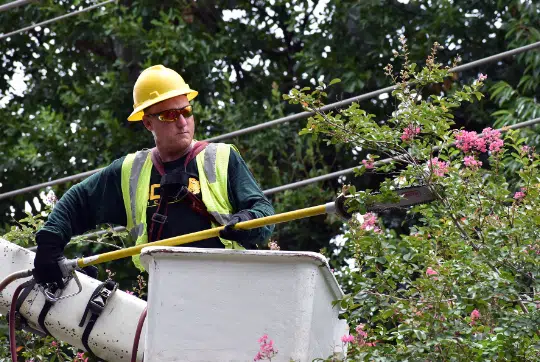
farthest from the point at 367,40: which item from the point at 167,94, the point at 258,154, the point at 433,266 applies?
the point at 433,266

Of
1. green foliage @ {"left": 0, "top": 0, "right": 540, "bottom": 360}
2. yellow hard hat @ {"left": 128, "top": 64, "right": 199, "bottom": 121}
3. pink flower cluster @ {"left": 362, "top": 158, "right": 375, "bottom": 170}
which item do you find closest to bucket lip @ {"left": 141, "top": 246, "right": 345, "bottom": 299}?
pink flower cluster @ {"left": 362, "top": 158, "right": 375, "bottom": 170}

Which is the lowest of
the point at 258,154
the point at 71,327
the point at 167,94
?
the point at 258,154

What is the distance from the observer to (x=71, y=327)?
6.32 metres

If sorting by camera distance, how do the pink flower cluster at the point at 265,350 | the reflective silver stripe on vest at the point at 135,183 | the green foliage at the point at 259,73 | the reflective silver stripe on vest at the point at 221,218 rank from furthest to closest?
the green foliage at the point at 259,73
the reflective silver stripe on vest at the point at 135,183
the reflective silver stripe on vest at the point at 221,218
the pink flower cluster at the point at 265,350

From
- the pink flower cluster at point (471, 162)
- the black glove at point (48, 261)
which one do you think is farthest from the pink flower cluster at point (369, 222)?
the black glove at point (48, 261)

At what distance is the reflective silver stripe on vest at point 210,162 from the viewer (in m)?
6.15

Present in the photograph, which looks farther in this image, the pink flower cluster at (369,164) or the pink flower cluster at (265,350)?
the pink flower cluster at (369,164)

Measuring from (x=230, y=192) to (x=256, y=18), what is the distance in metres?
8.44

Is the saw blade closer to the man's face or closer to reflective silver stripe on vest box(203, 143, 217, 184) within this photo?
reflective silver stripe on vest box(203, 143, 217, 184)

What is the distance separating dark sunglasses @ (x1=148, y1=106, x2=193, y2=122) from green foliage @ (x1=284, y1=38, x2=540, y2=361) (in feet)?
2.31

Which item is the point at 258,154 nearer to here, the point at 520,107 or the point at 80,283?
the point at 520,107

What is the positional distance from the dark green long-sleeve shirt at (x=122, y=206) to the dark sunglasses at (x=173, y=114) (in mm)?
183

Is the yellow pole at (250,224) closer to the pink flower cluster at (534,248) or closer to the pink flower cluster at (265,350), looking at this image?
the pink flower cluster at (265,350)

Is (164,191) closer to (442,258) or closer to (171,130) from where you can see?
(171,130)
